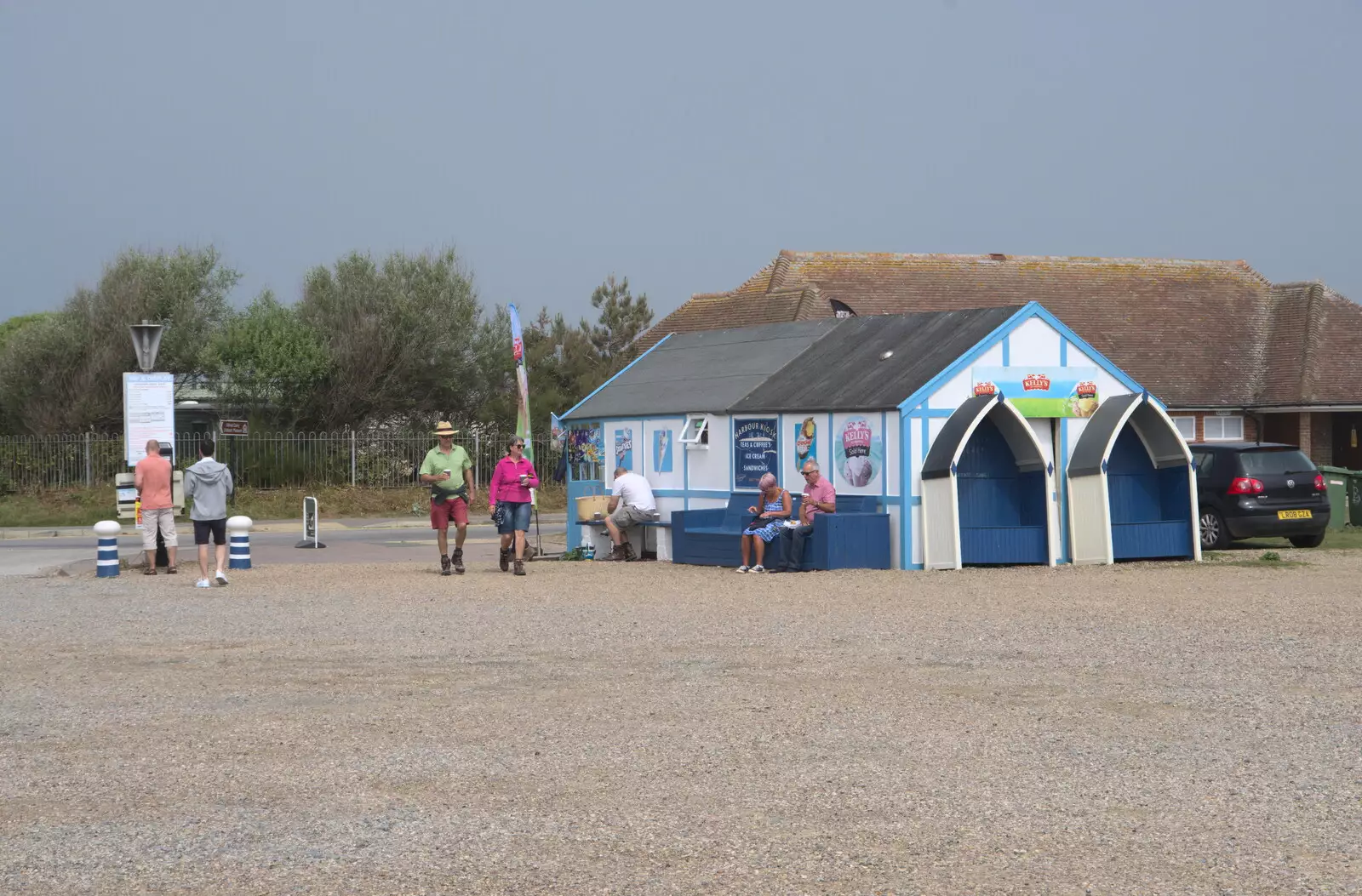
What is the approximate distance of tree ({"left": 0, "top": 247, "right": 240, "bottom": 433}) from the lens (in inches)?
1654

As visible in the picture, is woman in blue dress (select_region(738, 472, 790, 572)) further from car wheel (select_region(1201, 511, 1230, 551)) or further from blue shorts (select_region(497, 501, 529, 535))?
car wheel (select_region(1201, 511, 1230, 551))

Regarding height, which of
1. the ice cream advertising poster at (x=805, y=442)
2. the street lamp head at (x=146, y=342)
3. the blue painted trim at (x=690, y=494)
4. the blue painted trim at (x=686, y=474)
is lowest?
the blue painted trim at (x=690, y=494)

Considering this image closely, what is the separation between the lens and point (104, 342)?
4244cm

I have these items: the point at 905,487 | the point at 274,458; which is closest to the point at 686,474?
the point at 905,487

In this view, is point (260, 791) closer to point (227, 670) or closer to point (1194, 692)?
point (227, 670)

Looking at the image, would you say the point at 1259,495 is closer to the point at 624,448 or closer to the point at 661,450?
the point at 661,450

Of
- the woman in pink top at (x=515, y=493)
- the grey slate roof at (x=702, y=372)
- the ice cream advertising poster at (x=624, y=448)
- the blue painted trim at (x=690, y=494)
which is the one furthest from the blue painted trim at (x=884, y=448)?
the ice cream advertising poster at (x=624, y=448)

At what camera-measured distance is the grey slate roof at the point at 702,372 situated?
21562 mm

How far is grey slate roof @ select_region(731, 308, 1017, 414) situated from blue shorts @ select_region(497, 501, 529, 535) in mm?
3375

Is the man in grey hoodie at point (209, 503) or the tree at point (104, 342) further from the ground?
the tree at point (104, 342)

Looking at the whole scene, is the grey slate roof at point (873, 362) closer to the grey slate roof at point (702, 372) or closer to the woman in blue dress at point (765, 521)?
the grey slate roof at point (702, 372)

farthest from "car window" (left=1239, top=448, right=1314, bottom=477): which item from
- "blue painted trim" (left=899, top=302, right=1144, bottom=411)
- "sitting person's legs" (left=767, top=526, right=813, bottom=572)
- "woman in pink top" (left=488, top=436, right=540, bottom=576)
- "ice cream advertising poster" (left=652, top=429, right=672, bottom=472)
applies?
"woman in pink top" (left=488, top=436, right=540, bottom=576)

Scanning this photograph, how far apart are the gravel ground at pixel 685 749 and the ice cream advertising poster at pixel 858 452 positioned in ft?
14.9

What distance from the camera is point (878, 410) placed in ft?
61.2
